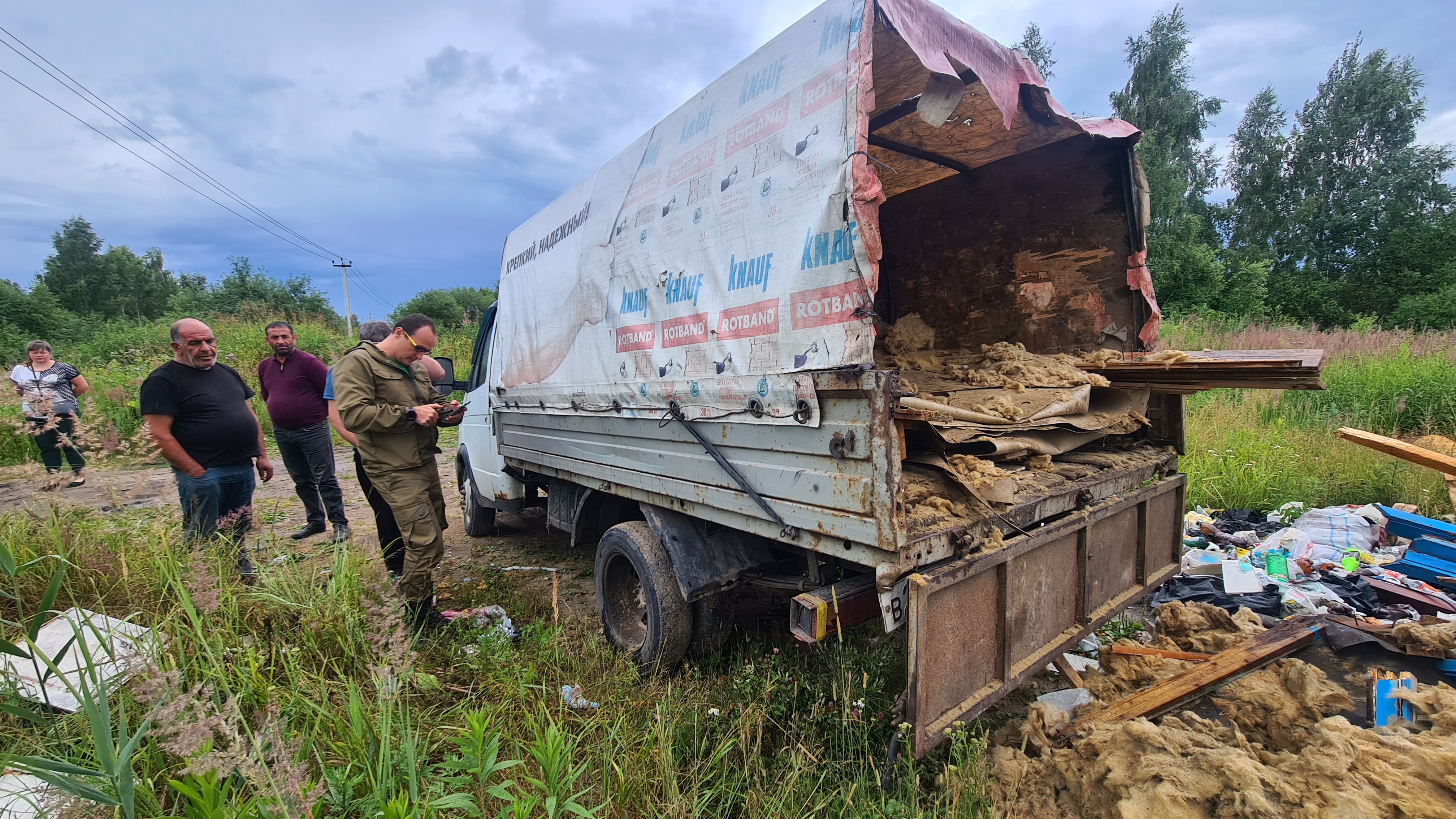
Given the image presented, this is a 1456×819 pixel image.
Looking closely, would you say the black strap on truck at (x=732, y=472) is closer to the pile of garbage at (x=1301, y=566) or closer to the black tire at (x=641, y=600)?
the black tire at (x=641, y=600)

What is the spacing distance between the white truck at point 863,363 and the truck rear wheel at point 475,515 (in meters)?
1.75

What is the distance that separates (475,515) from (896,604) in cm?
498

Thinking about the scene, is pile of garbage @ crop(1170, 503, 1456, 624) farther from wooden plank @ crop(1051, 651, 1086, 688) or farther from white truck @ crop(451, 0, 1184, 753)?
wooden plank @ crop(1051, 651, 1086, 688)

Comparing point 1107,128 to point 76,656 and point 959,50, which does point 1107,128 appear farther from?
point 76,656

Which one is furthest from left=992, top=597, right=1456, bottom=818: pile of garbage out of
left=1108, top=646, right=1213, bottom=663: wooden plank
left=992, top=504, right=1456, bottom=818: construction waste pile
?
left=1108, top=646, right=1213, bottom=663: wooden plank

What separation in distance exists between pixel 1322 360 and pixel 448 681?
4012 millimetres

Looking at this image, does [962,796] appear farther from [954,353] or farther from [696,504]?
[954,353]

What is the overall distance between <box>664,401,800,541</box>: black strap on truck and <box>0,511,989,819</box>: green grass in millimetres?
624

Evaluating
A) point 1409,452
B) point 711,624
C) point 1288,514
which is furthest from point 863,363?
point 1288,514

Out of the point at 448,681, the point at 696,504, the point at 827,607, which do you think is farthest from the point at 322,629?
the point at 827,607

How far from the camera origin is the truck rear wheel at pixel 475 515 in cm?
582

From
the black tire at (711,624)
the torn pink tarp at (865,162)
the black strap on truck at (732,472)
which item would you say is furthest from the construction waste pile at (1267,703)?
the torn pink tarp at (865,162)

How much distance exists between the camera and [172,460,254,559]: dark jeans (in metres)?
3.56

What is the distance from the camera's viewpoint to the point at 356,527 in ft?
19.6
